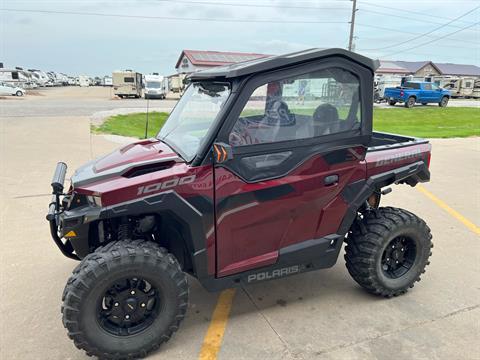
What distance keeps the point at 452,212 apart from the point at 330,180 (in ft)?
12.1

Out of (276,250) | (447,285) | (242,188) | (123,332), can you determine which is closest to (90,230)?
(123,332)

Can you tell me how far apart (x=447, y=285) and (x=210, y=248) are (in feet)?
8.09

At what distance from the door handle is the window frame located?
28 cm

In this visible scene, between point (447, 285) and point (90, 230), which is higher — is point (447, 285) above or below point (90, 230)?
below

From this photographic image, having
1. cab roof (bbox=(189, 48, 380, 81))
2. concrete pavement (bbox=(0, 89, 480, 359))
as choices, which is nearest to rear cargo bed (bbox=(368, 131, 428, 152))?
cab roof (bbox=(189, 48, 380, 81))

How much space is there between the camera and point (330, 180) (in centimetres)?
299

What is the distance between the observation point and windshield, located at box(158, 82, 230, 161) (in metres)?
2.79

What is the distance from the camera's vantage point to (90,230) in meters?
2.93

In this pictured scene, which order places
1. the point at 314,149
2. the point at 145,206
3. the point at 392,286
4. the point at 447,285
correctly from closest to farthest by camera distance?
the point at 145,206
the point at 314,149
the point at 392,286
the point at 447,285

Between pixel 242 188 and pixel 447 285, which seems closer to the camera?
pixel 242 188

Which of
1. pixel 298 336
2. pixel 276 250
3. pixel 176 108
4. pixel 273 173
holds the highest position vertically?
pixel 176 108

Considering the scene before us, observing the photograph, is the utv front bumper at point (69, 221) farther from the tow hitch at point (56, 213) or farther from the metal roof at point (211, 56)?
the metal roof at point (211, 56)

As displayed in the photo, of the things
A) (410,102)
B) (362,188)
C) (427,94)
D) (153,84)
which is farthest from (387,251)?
(153,84)

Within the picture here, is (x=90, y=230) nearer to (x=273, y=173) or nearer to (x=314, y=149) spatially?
(x=273, y=173)
